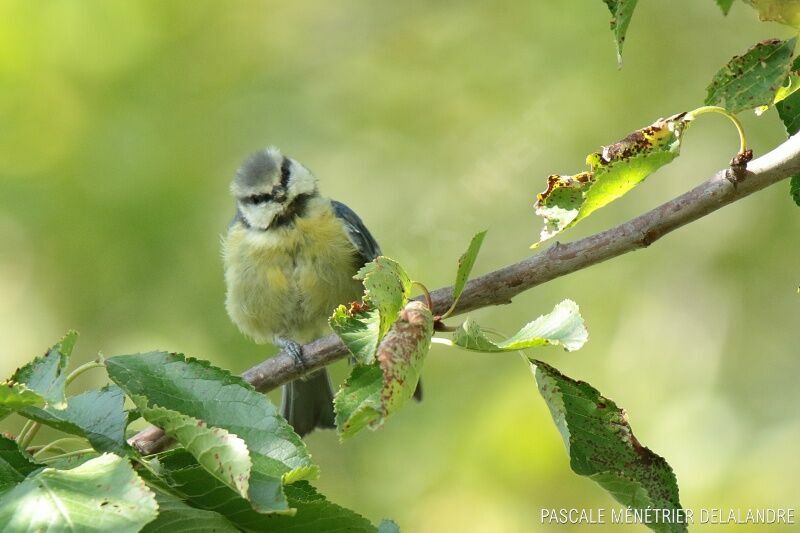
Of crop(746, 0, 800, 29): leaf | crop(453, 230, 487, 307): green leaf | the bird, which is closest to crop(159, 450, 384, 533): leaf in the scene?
crop(453, 230, 487, 307): green leaf

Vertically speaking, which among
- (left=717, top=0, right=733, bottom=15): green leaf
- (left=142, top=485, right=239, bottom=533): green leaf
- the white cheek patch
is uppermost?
the white cheek patch

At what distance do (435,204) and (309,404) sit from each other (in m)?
1.95

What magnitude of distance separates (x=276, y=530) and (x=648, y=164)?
0.96m

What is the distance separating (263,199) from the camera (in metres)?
4.39

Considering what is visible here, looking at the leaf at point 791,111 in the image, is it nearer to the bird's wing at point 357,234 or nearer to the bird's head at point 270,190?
the bird's wing at point 357,234

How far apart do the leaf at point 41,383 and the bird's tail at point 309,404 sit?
2.76 m

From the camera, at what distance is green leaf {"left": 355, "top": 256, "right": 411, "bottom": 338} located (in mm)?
1687

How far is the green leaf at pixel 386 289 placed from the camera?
169 cm

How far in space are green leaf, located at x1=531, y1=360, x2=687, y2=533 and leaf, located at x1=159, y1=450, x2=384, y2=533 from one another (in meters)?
0.44

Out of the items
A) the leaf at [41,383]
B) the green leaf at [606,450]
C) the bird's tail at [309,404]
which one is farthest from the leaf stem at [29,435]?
the bird's tail at [309,404]

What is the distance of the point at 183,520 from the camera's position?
1571mm

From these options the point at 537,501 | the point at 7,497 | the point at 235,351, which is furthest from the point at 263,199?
the point at 7,497

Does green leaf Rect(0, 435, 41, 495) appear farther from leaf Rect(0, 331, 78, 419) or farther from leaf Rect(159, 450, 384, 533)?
leaf Rect(159, 450, 384, 533)

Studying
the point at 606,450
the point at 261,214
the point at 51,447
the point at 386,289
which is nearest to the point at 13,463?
the point at 51,447
